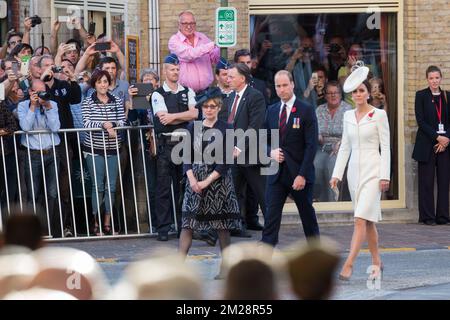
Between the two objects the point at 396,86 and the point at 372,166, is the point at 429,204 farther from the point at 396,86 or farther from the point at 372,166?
the point at 372,166

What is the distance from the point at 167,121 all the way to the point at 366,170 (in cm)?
369

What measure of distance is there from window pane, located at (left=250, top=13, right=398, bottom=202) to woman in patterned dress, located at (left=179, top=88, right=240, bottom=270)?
4899 millimetres

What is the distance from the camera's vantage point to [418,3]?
608 inches

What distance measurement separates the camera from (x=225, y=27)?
1366 cm

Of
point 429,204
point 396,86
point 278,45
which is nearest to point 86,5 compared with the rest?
point 278,45

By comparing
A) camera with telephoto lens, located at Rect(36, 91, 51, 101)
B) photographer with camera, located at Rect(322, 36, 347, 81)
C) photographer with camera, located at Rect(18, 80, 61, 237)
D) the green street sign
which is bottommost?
photographer with camera, located at Rect(18, 80, 61, 237)

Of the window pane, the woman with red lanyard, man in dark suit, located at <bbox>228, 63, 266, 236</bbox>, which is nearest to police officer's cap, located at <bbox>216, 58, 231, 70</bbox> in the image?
man in dark suit, located at <bbox>228, 63, 266, 236</bbox>

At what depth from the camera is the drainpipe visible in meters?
15.0

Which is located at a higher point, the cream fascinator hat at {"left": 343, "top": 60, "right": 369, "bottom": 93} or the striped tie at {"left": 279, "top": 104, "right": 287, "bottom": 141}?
the cream fascinator hat at {"left": 343, "top": 60, "right": 369, "bottom": 93}

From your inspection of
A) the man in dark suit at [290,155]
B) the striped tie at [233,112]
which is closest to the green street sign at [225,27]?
the striped tie at [233,112]

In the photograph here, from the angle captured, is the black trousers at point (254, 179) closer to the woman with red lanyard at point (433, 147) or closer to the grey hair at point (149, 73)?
the grey hair at point (149, 73)

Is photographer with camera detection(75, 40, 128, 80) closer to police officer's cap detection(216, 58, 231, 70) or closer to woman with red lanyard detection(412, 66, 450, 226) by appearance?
police officer's cap detection(216, 58, 231, 70)

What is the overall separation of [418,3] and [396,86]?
1230 millimetres

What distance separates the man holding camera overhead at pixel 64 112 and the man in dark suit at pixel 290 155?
137 inches
